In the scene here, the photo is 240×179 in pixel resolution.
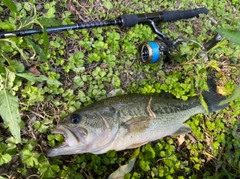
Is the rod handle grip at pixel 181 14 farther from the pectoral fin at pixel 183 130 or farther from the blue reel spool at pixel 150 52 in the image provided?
the pectoral fin at pixel 183 130

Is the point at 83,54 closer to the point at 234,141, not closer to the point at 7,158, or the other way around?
the point at 7,158

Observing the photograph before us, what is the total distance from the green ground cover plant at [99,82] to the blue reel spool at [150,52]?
16 cm

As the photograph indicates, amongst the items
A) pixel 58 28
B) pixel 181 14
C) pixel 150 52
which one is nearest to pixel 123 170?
pixel 150 52

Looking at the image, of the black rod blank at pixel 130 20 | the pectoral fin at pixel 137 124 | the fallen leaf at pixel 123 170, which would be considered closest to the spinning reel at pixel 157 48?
the black rod blank at pixel 130 20

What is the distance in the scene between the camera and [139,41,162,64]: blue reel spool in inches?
134

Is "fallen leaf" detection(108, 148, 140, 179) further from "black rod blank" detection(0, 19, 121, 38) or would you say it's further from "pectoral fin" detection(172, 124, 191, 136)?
"black rod blank" detection(0, 19, 121, 38)

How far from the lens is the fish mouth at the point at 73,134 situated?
264 cm

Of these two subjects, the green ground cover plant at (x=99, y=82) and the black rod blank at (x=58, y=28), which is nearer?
the black rod blank at (x=58, y=28)

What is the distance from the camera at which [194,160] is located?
369 centimetres

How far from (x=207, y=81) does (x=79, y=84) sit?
1.51 m

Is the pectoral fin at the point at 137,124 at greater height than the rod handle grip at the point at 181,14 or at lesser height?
lesser

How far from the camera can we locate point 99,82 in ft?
11.1

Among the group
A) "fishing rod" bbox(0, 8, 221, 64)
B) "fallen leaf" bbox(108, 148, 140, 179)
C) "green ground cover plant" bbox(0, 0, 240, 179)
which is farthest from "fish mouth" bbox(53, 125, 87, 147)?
"fishing rod" bbox(0, 8, 221, 64)

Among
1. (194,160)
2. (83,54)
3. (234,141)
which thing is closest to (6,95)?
(83,54)
